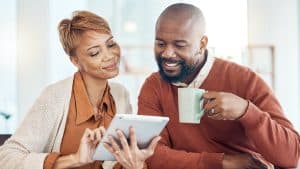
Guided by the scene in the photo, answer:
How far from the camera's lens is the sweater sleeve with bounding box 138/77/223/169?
52.5 inches

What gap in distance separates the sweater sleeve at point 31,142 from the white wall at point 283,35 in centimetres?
275

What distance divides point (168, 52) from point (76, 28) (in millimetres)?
292

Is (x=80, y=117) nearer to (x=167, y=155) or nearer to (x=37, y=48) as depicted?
(x=167, y=155)

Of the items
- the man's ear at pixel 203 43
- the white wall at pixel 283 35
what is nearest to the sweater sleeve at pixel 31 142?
the man's ear at pixel 203 43

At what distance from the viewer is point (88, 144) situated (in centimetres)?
134

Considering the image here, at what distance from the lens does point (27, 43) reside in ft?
9.11

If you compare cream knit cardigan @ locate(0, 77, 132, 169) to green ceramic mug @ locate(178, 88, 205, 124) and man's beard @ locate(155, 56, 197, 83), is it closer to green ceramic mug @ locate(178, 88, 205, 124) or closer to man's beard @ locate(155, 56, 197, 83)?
man's beard @ locate(155, 56, 197, 83)

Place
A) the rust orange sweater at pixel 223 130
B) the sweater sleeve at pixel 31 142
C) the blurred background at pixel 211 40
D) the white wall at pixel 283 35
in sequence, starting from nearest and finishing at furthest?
the rust orange sweater at pixel 223 130
the sweater sleeve at pixel 31 142
the blurred background at pixel 211 40
the white wall at pixel 283 35

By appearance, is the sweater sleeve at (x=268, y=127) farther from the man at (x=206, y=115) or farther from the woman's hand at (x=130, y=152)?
the woman's hand at (x=130, y=152)

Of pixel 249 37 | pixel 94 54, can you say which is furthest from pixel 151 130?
pixel 249 37

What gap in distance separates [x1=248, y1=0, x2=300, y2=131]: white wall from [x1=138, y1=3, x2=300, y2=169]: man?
260cm

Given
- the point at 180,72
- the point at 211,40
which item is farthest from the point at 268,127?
the point at 211,40

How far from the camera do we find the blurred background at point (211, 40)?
9.68 feet

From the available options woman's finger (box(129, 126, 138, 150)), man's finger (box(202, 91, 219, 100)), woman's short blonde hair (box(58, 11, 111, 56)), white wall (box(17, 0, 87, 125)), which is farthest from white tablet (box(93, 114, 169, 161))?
white wall (box(17, 0, 87, 125))
